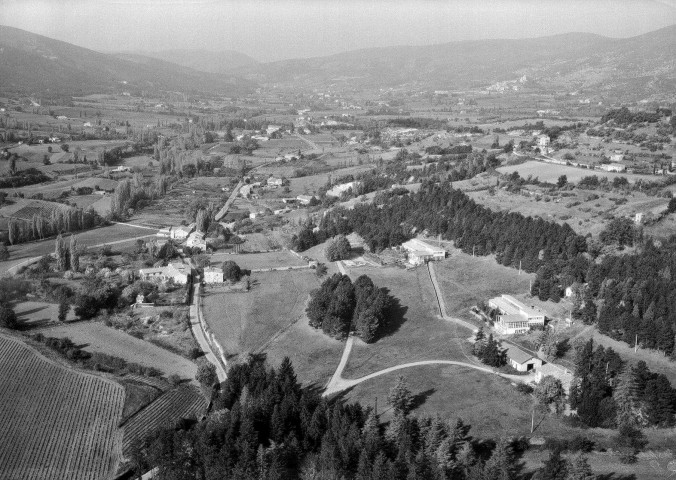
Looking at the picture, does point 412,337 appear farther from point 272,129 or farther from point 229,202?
point 272,129

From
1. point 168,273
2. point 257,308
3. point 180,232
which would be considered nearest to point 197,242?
point 180,232

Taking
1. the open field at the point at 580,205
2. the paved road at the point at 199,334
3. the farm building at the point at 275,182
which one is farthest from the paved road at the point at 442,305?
the farm building at the point at 275,182

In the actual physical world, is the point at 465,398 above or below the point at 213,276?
below

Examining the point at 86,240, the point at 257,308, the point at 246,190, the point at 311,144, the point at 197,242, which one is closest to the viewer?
the point at 257,308

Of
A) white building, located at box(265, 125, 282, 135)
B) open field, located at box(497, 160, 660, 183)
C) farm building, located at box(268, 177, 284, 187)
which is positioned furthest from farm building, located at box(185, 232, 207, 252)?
white building, located at box(265, 125, 282, 135)

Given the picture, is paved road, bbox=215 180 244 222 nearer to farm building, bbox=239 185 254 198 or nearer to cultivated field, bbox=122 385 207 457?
farm building, bbox=239 185 254 198
